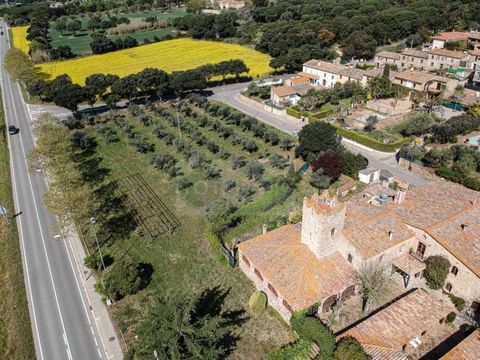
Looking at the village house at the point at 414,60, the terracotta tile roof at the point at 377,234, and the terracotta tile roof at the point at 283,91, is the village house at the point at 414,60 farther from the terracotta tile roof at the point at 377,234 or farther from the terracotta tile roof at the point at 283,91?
the terracotta tile roof at the point at 377,234

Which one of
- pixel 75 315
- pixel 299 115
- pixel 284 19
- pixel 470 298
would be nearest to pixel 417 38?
pixel 284 19

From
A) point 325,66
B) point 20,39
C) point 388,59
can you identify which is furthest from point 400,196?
point 20,39

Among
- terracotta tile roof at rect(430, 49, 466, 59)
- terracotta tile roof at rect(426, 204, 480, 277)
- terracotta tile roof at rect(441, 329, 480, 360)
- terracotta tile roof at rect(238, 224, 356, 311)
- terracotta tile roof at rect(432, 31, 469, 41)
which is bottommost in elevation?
terracotta tile roof at rect(441, 329, 480, 360)

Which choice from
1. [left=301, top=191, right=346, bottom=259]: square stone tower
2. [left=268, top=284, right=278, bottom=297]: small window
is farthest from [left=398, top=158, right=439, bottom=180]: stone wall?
[left=268, top=284, right=278, bottom=297]: small window

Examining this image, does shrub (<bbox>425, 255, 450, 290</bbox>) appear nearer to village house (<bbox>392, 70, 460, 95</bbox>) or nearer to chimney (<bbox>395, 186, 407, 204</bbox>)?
chimney (<bbox>395, 186, 407, 204</bbox>)

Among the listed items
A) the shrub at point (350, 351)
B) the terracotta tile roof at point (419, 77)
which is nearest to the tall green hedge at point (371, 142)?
the terracotta tile roof at point (419, 77)

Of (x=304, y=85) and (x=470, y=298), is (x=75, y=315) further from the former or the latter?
(x=304, y=85)
